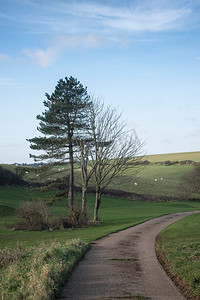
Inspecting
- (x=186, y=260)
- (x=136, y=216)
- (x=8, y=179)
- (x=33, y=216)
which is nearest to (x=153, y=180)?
(x=8, y=179)

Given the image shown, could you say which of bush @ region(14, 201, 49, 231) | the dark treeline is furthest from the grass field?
Result: the dark treeline

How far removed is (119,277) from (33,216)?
68.9 ft

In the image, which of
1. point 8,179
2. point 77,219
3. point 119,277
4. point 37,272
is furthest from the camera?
point 8,179

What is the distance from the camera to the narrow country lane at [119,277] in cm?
951

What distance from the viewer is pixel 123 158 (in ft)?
132

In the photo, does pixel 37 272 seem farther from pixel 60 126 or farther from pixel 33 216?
pixel 60 126

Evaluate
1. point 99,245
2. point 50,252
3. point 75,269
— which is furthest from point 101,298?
point 99,245

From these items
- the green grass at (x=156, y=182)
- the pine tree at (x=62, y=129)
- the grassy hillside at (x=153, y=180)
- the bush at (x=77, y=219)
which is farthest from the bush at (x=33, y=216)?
the green grass at (x=156, y=182)

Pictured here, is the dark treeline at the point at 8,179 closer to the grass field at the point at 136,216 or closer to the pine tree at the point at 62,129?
the grass field at the point at 136,216

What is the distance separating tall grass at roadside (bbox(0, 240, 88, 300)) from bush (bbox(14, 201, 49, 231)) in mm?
15343

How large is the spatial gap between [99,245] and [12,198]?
1617 inches

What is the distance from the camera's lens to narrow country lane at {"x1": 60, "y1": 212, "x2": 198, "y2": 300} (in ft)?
31.2

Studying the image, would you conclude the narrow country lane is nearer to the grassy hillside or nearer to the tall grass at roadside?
the tall grass at roadside

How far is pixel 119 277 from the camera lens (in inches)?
447
